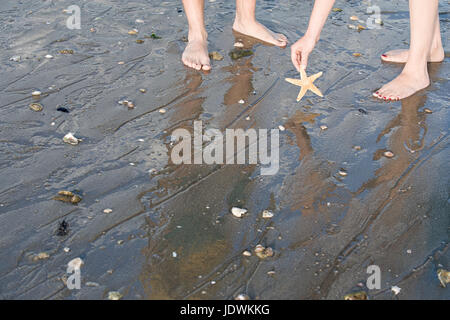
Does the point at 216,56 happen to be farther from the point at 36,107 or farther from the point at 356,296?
the point at 356,296

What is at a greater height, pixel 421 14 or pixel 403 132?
pixel 421 14

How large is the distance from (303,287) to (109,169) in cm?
148

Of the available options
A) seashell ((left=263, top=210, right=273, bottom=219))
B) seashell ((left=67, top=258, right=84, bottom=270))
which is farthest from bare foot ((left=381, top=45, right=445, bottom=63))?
seashell ((left=67, top=258, right=84, bottom=270))

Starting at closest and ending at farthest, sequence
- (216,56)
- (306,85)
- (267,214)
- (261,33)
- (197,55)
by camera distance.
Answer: (267,214), (306,85), (197,55), (216,56), (261,33)

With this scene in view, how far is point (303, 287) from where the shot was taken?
2658mm

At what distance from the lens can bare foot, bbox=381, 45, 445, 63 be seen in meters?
5.08

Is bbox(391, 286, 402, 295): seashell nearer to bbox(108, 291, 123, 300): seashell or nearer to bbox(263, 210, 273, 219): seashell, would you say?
bbox(263, 210, 273, 219): seashell

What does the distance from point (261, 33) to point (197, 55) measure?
2.86 ft

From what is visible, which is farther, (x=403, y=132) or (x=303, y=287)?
(x=403, y=132)

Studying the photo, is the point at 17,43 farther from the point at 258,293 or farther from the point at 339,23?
the point at 258,293

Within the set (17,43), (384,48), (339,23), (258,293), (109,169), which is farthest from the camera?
(339,23)

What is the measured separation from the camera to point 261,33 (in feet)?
17.8

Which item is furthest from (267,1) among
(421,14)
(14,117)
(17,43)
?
(14,117)

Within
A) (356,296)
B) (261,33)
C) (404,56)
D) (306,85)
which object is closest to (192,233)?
(356,296)
